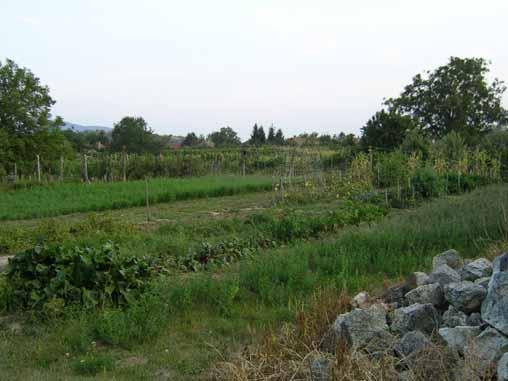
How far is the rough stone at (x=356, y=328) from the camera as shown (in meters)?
3.32

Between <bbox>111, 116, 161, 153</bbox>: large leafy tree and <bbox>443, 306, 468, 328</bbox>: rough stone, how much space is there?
42317 mm

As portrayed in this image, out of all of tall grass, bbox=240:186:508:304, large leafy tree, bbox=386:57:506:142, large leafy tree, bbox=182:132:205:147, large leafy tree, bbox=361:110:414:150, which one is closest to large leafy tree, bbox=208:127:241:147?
large leafy tree, bbox=182:132:205:147

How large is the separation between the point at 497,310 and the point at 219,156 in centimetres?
2457

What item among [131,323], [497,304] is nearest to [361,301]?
[497,304]

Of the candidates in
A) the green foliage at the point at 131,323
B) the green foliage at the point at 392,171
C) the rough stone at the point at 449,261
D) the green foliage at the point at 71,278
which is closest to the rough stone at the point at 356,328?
the rough stone at the point at 449,261

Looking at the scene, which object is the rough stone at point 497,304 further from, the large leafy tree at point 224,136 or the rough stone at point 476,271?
the large leafy tree at point 224,136

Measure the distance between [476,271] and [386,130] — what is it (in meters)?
20.2

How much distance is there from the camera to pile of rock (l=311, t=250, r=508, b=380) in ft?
9.79

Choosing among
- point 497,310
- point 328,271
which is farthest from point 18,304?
point 497,310

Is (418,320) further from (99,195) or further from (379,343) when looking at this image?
(99,195)

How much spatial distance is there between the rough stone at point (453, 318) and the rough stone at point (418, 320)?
0.06 metres

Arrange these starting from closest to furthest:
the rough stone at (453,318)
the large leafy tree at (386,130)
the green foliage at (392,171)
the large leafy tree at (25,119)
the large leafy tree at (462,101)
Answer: the rough stone at (453,318)
the green foliage at (392,171)
the large leafy tree at (25,119)
the large leafy tree at (386,130)
the large leafy tree at (462,101)

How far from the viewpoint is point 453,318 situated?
134 inches

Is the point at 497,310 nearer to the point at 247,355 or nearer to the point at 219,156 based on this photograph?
the point at 247,355
